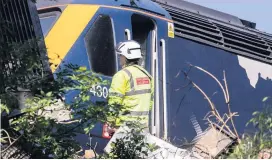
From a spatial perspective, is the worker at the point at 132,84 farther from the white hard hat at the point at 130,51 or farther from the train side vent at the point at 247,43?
the train side vent at the point at 247,43

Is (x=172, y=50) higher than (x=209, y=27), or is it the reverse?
(x=209, y=27)

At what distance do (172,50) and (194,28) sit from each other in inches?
27.9

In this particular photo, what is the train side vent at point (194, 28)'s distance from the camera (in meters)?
12.1

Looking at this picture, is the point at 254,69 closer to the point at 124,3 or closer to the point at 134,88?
the point at 124,3

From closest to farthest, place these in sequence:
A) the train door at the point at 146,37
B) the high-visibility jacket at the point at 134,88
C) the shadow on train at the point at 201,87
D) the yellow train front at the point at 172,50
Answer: the high-visibility jacket at the point at 134,88 < the yellow train front at the point at 172,50 < the train door at the point at 146,37 < the shadow on train at the point at 201,87

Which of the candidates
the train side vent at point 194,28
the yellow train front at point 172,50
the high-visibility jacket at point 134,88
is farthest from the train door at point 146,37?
the high-visibility jacket at point 134,88

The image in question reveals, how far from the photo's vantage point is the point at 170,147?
6.79 meters

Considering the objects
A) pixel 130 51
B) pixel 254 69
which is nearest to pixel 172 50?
pixel 254 69

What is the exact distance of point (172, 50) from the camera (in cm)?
1173

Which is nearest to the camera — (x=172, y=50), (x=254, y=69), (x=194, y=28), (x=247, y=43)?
(x=172, y=50)

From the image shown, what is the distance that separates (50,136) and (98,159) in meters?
0.47

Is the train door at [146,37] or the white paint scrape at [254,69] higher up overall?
the train door at [146,37]

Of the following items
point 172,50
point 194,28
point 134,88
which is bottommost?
point 172,50

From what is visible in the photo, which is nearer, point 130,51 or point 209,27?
point 130,51
